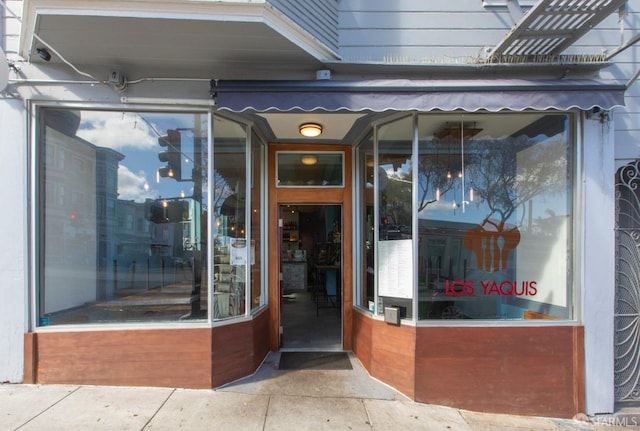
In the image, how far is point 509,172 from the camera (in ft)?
14.3

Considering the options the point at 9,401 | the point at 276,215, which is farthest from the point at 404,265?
the point at 9,401

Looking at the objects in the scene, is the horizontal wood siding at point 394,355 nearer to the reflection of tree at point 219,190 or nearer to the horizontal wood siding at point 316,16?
the reflection of tree at point 219,190

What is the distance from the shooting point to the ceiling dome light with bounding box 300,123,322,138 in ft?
14.7

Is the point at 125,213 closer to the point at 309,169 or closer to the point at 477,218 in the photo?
the point at 309,169

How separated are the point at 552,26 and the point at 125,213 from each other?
17.6ft

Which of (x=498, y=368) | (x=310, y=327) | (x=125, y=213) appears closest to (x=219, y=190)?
(x=125, y=213)

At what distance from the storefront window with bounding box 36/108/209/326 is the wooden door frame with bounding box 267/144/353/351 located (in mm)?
1259

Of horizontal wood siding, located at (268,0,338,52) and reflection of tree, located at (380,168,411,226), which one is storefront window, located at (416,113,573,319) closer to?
reflection of tree, located at (380,168,411,226)

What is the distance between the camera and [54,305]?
13.0 feet

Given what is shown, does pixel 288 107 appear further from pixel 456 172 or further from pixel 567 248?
pixel 567 248

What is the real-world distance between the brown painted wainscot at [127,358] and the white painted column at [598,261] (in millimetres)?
4350

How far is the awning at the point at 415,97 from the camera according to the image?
3.66 m

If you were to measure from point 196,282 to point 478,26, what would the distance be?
476 centimetres

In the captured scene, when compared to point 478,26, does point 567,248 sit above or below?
below
